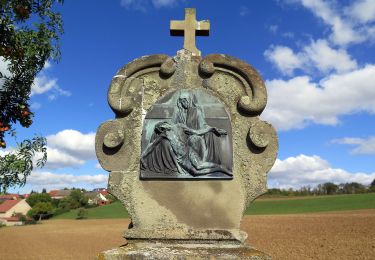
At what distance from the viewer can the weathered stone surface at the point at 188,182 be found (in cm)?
455

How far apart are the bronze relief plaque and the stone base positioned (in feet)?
2.56

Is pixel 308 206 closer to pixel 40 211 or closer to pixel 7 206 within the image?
pixel 40 211

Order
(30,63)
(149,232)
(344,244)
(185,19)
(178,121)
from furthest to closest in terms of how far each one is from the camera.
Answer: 1. (344,244)
2. (30,63)
3. (185,19)
4. (178,121)
5. (149,232)

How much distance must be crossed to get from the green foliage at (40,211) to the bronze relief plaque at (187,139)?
84318 millimetres

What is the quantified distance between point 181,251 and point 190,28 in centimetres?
300

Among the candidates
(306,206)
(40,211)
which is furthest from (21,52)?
(40,211)

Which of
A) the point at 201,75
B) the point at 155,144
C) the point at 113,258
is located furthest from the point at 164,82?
the point at 113,258

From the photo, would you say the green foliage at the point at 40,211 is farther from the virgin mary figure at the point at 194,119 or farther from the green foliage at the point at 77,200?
the virgin mary figure at the point at 194,119

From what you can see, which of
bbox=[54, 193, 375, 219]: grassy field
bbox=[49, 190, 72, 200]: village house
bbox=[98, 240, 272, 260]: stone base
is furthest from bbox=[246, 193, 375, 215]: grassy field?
bbox=[49, 190, 72, 200]: village house

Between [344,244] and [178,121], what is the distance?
19.5 m

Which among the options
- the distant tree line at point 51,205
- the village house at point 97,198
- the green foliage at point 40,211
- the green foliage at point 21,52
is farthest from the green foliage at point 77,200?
the green foliage at point 21,52

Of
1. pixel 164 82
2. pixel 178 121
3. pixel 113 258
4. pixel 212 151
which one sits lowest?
pixel 113 258

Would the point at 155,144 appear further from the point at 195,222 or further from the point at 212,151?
the point at 195,222

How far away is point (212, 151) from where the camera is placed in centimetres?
470
